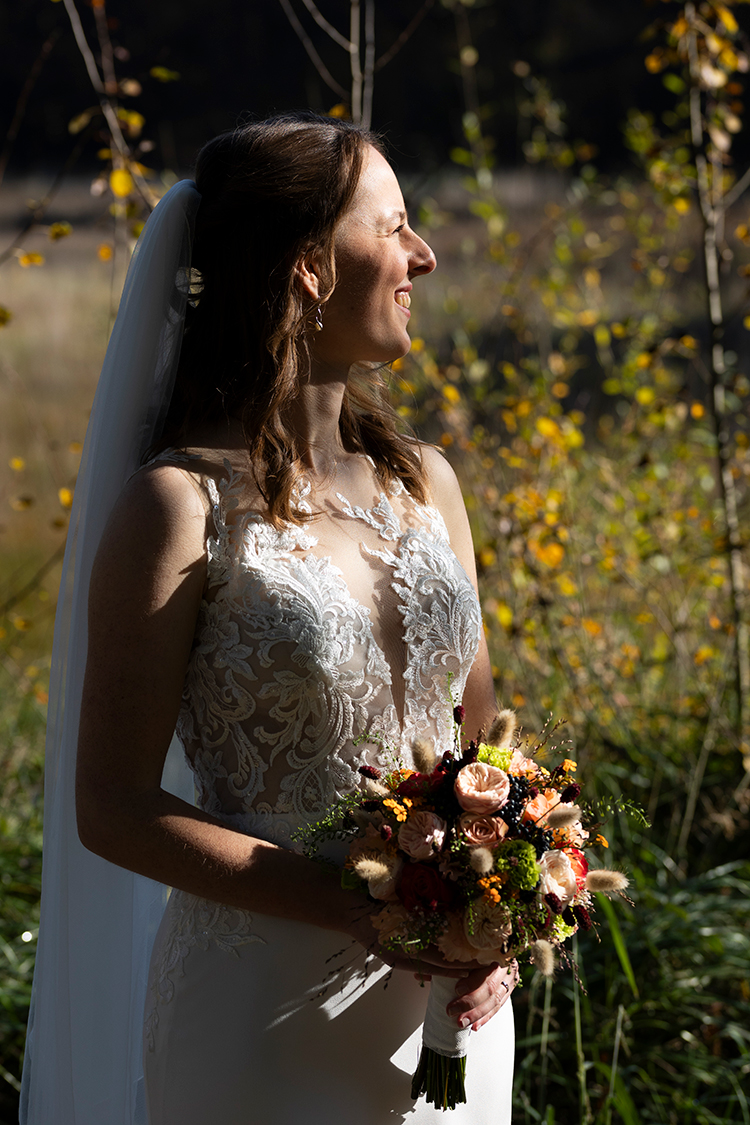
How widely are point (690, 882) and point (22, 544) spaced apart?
21.7ft

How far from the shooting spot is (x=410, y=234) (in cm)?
181

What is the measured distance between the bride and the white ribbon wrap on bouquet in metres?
0.04

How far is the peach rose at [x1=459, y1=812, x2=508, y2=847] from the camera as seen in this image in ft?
4.61

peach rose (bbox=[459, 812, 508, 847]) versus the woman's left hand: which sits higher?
peach rose (bbox=[459, 812, 508, 847])

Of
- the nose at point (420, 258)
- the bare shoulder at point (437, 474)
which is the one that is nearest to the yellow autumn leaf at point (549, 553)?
the bare shoulder at point (437, 474)

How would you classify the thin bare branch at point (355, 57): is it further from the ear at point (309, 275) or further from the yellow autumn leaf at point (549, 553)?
the yellow autumn leaf at point (549, 553)

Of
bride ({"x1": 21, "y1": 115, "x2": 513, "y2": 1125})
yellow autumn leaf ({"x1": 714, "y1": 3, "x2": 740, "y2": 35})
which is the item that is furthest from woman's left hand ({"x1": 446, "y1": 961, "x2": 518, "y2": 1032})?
yellow autumn leaf ({"x1": 714, "y1": 3, "x2": 740, "y2": 35})

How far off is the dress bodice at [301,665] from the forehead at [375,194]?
0.51m

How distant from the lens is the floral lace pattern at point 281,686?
1605 mm

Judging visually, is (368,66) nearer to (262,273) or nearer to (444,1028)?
(262,273)

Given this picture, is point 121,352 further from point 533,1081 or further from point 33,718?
point 33,718

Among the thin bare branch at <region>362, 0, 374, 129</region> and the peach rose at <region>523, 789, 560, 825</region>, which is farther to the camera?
the thin bare branch at <region>362, 0, 374, 129</region>

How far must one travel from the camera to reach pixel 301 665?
1.61 meters

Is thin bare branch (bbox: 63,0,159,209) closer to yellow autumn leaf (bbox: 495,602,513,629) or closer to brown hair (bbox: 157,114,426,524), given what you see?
brown hair (bbox: 157,114,426,524)
